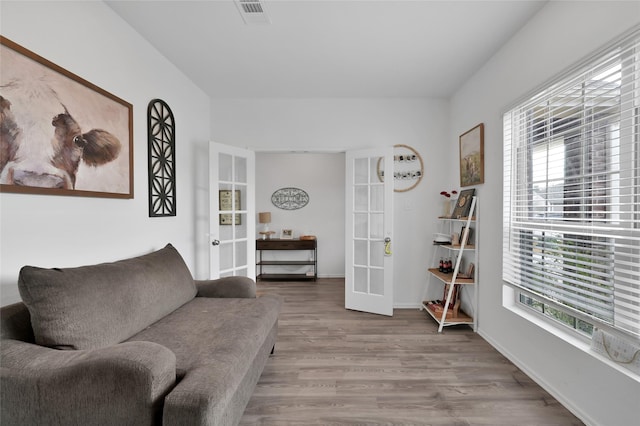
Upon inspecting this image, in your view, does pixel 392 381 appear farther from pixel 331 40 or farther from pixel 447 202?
pixel 331 40

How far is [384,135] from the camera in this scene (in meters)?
3.62

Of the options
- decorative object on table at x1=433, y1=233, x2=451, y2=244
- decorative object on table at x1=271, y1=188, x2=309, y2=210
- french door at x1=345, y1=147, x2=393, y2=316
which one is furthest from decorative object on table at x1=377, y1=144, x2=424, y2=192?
decorative object on table at x1=271, y1=188, x2=309, y2=210

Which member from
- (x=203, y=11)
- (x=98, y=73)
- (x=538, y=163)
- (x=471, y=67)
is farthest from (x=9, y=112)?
(x=471, y=67)

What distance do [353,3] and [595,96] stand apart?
158cm

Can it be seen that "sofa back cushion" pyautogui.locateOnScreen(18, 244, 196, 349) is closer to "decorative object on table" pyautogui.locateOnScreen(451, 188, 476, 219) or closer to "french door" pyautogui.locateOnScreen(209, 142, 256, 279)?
"french door" pyautogui.locateOnScreen(209, 142, 256, 279)

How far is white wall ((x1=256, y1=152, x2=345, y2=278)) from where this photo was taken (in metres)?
5.60

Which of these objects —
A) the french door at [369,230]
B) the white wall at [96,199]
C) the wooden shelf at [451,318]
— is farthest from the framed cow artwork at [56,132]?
the wooden shelf at [451,318]

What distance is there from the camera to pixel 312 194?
5633 mm

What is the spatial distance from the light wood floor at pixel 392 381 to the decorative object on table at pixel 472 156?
5.19 ft

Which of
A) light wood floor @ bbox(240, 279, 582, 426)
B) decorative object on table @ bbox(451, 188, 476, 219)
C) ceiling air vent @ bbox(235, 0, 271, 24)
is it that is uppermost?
ceiling air vent @ bbox(235, 0, 271, 24)

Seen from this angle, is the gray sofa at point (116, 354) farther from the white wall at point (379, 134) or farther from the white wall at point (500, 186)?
the white wall at point (379, 134)

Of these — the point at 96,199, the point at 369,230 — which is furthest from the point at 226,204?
the point at 369,230

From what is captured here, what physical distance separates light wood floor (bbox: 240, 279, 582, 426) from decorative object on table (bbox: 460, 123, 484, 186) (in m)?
1.58

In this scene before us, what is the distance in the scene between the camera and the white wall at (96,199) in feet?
4.67
